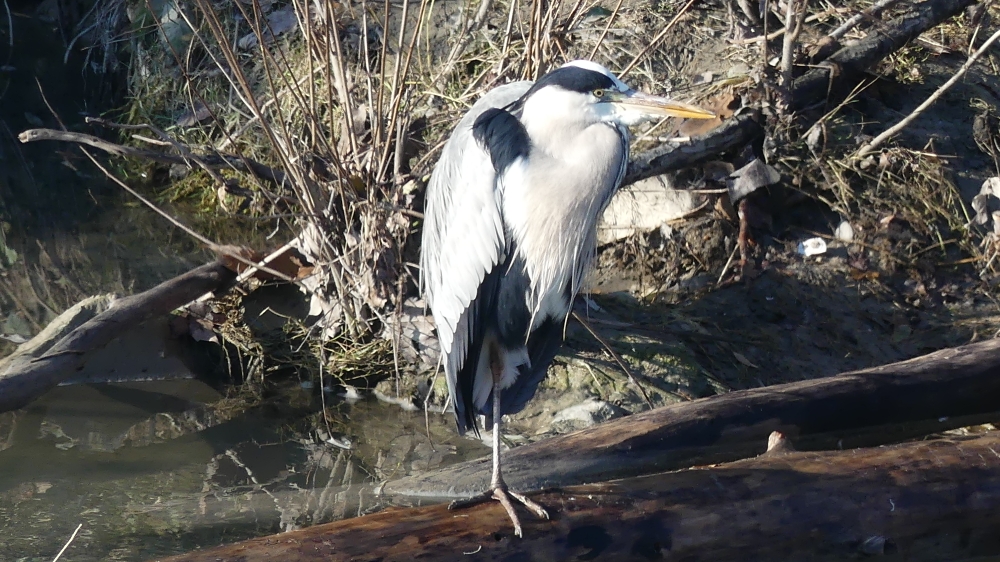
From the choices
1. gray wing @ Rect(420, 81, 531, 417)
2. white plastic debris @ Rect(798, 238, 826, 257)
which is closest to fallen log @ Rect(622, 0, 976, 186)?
white plastic debris @ Rect(798, 238, 826, 257)

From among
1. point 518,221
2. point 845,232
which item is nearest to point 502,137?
point 518,221

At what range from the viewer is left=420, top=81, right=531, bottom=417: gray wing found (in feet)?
9.69

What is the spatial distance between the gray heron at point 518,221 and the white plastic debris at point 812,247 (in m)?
2.03

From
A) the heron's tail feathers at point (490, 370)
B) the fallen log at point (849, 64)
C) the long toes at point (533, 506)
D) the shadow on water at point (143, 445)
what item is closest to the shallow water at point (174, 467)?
the shadow on water at point (143, 445)

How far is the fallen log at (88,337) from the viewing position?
11.9 feet

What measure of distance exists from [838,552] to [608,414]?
1.31 metres

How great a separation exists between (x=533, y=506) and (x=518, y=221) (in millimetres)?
797

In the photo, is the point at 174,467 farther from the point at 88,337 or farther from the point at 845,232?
the point at 845,232

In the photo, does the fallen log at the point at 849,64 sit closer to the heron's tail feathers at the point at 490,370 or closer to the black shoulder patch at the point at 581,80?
the heron's tail feathers at the point at 490,370

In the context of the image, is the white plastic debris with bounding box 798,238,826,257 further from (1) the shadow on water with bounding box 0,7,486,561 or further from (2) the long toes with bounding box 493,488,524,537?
(2) the long toes with bounding box 493,488,524,537

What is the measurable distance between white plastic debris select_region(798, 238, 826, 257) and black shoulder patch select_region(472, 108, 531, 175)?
96.0 inches

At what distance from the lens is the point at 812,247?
4895 mm

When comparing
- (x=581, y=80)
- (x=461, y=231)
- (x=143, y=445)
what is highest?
(x=581, y=80)

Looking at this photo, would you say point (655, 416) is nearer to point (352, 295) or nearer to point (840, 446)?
point (840, 446)
